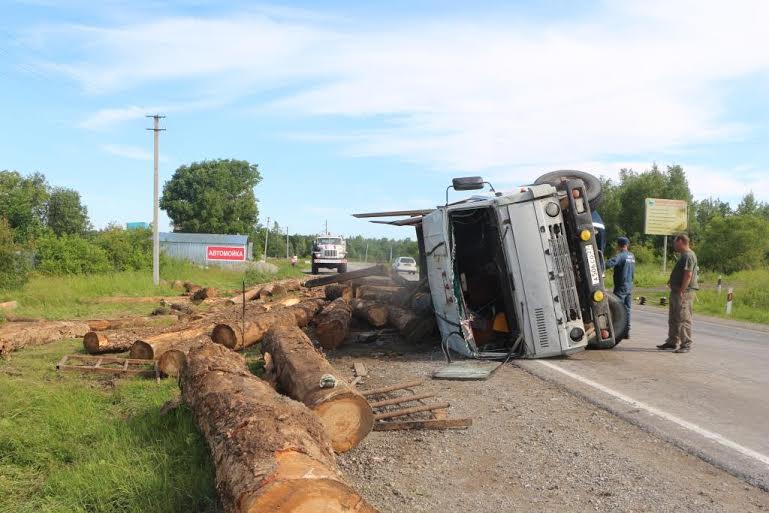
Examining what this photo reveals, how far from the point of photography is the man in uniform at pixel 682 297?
35.3 feet

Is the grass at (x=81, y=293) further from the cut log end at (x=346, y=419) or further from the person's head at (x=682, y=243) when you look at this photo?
the cut log end at (x=346, y=419)

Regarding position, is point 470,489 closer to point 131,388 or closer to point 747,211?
point 131,388

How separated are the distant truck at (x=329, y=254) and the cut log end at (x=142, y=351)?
36.3 metres

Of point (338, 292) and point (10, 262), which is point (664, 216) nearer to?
point (338, 292)

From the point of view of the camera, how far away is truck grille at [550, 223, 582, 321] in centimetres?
925

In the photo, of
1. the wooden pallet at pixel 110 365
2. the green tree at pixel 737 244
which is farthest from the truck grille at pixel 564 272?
the green tree at pixel 737 244

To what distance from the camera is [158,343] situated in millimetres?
9906

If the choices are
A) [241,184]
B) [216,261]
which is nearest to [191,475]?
[216,261]

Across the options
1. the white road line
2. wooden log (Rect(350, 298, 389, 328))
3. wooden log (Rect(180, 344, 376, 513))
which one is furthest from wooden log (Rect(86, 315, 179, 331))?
the white road line

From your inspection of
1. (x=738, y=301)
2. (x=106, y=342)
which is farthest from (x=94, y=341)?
(x=738, y=301)

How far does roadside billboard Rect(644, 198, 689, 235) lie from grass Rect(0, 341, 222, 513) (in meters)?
36.1

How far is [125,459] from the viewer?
208 inches

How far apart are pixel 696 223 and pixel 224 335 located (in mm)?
50502

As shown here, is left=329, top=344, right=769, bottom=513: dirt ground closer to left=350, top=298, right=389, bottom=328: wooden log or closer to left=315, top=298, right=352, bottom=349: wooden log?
left=315, top=298, right=352, bottom=349: wooden log
